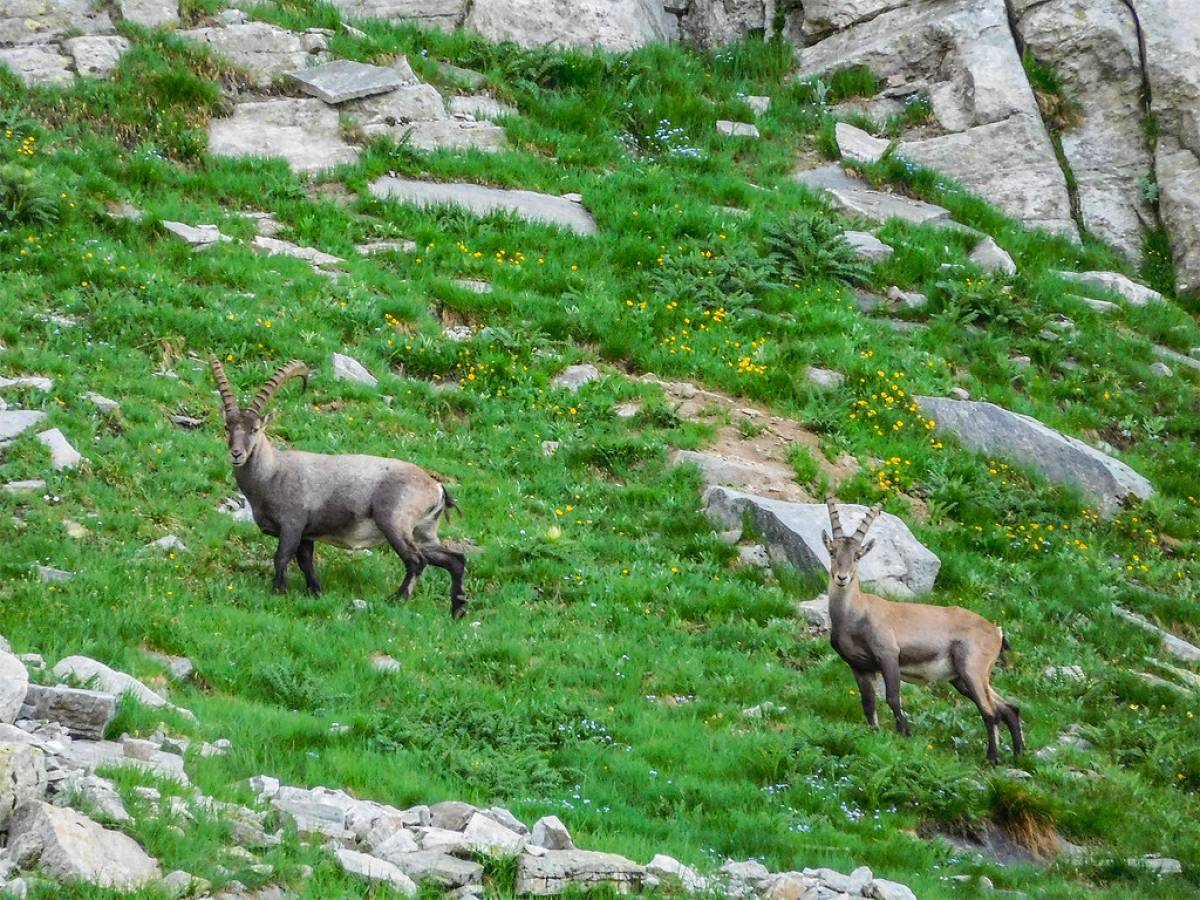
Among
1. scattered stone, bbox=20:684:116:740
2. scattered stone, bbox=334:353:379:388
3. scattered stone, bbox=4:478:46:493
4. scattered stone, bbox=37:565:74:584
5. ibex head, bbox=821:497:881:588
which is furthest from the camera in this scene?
scattered stone, bbox=334:353:379:388

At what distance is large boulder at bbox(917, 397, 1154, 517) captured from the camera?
18.3 metres

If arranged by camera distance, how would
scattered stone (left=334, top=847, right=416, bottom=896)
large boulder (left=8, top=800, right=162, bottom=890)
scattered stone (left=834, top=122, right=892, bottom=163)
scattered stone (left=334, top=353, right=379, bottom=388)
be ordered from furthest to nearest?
scattered stone (left=834, top=122, right=892, bottom=163), scattered stone (left=334, top=353, right=379, bottom=388), scattered stone (left=334, top=847, right=416, bottom=896), large boulder (left=8, top=800, right=162, bottom=890)

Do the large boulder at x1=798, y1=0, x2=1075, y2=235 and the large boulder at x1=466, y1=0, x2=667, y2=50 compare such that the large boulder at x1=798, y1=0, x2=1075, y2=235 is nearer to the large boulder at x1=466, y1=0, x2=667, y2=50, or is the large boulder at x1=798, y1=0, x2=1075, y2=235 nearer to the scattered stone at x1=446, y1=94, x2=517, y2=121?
the large boulder at x1=466, y1=0, x2=667, y2=50

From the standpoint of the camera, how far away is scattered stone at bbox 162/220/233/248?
19.3m

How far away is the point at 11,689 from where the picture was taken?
8703 mm

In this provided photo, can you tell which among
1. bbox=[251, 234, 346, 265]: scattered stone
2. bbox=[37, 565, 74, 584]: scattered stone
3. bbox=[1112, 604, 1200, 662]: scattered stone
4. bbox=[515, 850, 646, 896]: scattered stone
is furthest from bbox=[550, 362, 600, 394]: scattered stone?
bbox=[515, 850, 646, 896]: scattered stone

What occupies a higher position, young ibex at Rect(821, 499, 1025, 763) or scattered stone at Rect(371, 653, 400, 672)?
scattered stone at Rect(371, 653, 400, 672)

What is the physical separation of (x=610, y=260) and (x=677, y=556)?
22.7 feet

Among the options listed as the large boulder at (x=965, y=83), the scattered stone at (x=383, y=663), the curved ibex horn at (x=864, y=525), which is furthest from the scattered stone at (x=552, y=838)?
the large boulder at (x=965, y=83)

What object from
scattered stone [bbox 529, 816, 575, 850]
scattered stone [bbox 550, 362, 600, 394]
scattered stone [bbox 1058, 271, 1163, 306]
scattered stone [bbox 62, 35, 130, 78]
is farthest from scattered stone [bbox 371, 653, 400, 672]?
scattered stone [bbox 1058, 271, 1163, 306]

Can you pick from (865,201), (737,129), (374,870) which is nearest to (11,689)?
(374,870)

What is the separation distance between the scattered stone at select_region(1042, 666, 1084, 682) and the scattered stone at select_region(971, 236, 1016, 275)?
940cm

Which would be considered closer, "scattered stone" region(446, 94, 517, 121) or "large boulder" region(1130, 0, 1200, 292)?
"scattered stone" region(446, 94, 517, 121)

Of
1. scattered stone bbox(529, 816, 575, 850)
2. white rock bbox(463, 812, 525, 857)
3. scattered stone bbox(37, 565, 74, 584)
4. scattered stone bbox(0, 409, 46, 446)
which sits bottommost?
scattered stone bbox(37, 565, 74, 584)
